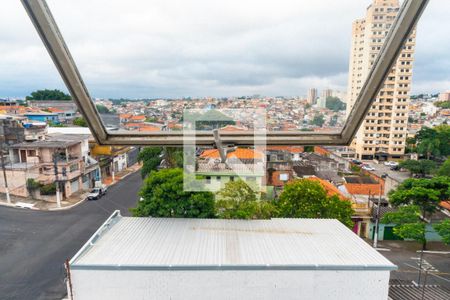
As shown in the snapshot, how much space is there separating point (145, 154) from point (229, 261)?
6.40 meters

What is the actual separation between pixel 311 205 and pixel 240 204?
4.15 ft

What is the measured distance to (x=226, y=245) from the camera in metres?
3.35

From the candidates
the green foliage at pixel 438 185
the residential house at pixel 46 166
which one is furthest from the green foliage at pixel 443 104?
the residential house at pixel 46 166

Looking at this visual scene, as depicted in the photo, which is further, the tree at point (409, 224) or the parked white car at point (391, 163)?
the parked white car at point (391, 163)

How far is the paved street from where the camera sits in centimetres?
411

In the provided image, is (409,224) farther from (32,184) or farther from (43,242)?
(32,184)

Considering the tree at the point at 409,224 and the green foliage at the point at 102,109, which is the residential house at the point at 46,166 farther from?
the tree at the point at 409,224

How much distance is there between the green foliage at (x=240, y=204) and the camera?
4.25 meters

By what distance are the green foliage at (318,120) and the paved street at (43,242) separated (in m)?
4.34

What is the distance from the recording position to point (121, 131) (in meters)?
1.40

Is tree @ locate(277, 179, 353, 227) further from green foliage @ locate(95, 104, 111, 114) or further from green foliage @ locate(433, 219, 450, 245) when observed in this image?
green foliage @ locate(95, 104, 111, 114)

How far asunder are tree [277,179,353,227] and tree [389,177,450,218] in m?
1.53

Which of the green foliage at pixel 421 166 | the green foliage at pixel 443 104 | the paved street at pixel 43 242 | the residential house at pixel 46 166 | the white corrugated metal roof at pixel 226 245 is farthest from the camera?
the green foliage at pixel 443 104

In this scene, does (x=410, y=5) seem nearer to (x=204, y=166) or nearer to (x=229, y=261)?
(x=204, y=166)
